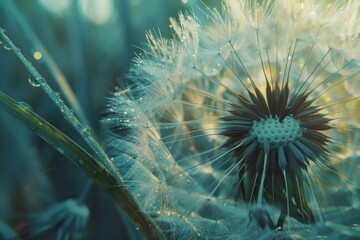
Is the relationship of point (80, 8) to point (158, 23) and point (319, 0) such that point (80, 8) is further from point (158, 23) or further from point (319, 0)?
point (319, 0)

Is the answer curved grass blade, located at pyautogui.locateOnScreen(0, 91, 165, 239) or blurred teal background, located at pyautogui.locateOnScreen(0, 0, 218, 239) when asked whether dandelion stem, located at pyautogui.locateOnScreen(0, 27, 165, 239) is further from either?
blurred teal background, located at pyautogui.locateOnScreen(0, 0, 218, 239)

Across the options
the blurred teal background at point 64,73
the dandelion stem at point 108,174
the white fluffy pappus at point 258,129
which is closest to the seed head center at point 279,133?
the white fluffy pappus at point 258,129

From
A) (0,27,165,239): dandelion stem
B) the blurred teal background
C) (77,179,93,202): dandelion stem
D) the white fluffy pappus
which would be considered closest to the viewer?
(0,27,165,239): dandelion stem

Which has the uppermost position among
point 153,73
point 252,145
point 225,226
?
point 153,73

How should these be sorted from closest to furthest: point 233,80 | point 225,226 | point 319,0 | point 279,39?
point 225,226, point 319,0, point 279,39, point 233,80

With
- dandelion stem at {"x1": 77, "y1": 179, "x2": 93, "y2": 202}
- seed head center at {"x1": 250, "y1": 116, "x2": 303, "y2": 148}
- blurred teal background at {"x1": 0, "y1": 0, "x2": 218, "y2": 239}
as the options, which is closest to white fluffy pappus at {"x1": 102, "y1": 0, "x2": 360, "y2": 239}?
seed head center at {"x1": 250, "y1": 116, "x2": 303, "y2": 148}

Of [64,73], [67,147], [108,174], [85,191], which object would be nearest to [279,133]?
[108,174]

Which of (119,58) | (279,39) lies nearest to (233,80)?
(279,39)
